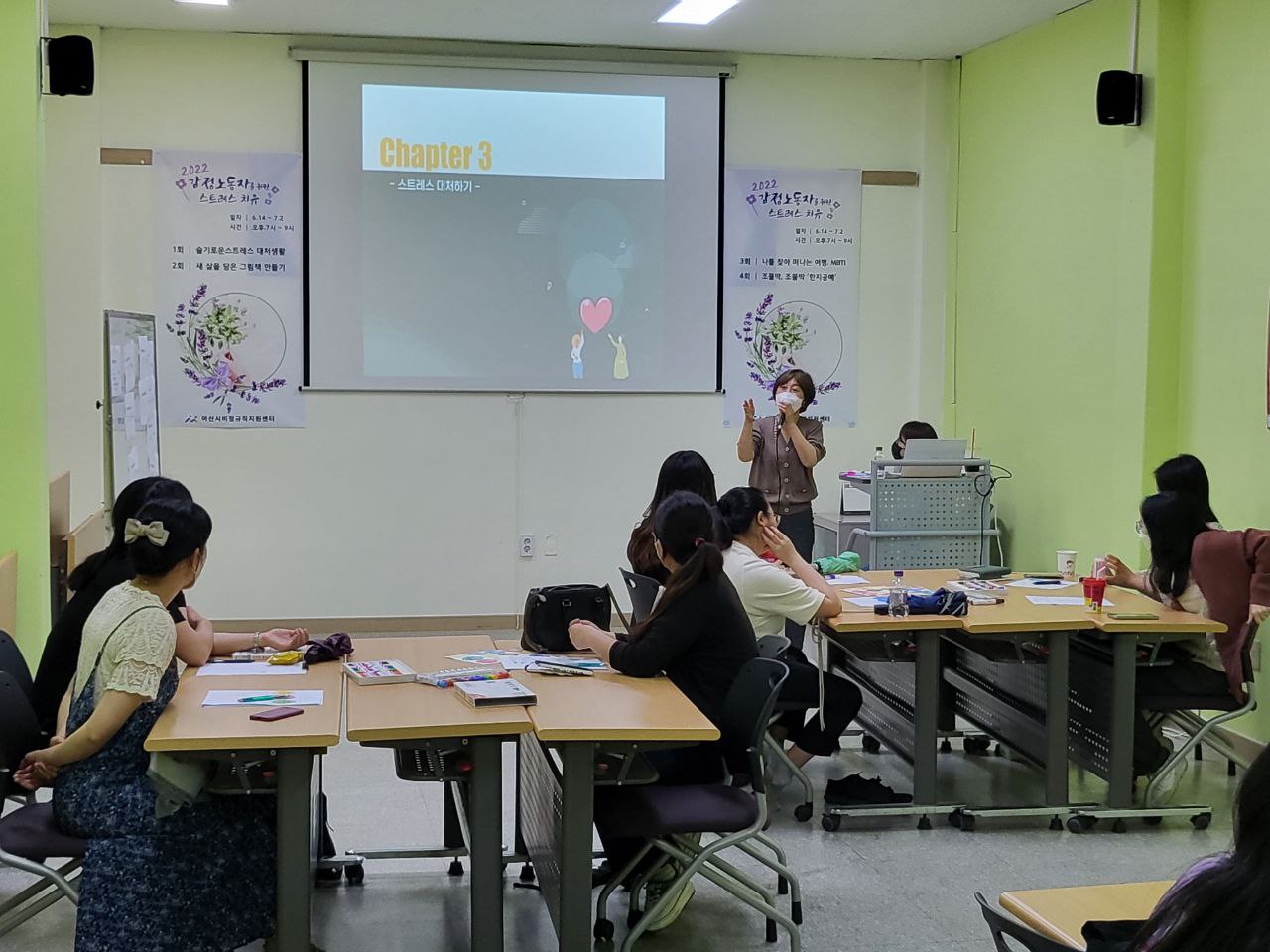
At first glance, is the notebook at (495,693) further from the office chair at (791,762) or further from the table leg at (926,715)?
the table leg at (926,715)

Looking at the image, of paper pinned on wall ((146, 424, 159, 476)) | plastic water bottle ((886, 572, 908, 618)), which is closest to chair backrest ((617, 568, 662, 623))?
plastic water bottle ((886, 572, 908, 618))

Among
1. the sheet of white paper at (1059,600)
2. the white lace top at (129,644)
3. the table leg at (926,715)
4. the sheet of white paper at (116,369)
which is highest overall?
the sheet of white paper at (116,369)

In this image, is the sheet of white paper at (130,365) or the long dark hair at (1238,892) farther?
the sheet of white paper at (130,365)

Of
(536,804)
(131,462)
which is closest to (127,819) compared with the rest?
(536,804)

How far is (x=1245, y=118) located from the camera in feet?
17.3

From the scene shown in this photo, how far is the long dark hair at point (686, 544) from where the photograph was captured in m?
3.57

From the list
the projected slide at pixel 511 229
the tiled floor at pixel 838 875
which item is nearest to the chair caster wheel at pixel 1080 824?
the tiled floor at pixel 838 875

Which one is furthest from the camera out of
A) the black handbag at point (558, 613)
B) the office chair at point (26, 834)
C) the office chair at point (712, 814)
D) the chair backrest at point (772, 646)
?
the black handbag at point (558, 613)

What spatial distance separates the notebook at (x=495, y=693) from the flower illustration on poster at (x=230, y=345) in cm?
419

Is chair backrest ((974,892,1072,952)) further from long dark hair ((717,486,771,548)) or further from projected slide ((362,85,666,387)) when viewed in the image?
projected slide ((362,85,666,387))

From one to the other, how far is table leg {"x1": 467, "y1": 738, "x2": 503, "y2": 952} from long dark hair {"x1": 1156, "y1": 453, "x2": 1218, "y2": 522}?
2.87 meters

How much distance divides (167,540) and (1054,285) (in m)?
4.83

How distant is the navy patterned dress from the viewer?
2.90 metres

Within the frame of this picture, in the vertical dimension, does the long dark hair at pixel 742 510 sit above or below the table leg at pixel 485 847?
above
